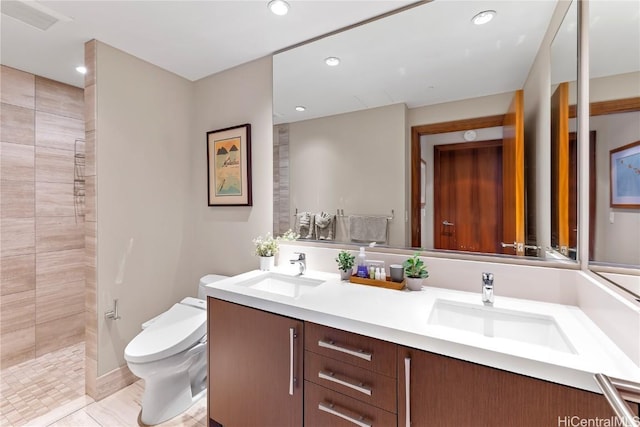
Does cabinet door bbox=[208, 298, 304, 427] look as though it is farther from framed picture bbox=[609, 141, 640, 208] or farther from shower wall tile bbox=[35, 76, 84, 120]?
shower wall tile bbox=[35, 76, 84, 120]

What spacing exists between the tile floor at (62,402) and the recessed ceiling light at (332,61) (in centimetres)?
233

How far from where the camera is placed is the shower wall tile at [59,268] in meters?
2.38

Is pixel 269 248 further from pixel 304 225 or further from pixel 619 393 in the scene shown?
pixel 619 393

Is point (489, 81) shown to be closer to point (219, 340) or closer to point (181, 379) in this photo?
point (219, 340)

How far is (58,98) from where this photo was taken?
248cm

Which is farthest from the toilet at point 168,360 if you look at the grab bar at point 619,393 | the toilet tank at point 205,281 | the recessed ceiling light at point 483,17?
the recessed ceiling light at point 483,17

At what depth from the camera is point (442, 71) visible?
4.97 ft

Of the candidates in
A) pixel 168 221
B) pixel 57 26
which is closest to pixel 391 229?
pixel 168 221

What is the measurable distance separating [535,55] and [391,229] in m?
1.05

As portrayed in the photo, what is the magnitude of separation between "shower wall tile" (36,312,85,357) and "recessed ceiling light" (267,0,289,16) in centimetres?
300

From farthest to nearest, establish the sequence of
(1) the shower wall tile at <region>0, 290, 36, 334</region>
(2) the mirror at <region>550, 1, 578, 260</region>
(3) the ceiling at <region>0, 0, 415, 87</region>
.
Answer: (1) the shower wall tile at <region>0, 290, 36, 334</region> < (3) the ceiling at <region>0, 0, 415, 87</region> < (2) the mirror at <region>550, 1, 578, 260</region>

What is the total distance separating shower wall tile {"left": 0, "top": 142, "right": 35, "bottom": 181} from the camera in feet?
7.22

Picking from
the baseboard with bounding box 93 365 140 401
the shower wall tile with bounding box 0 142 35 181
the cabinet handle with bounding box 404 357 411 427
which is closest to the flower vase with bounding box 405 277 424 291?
the cabinet handle with bounding box 404 357 411 427

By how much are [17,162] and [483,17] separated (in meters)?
3.31
